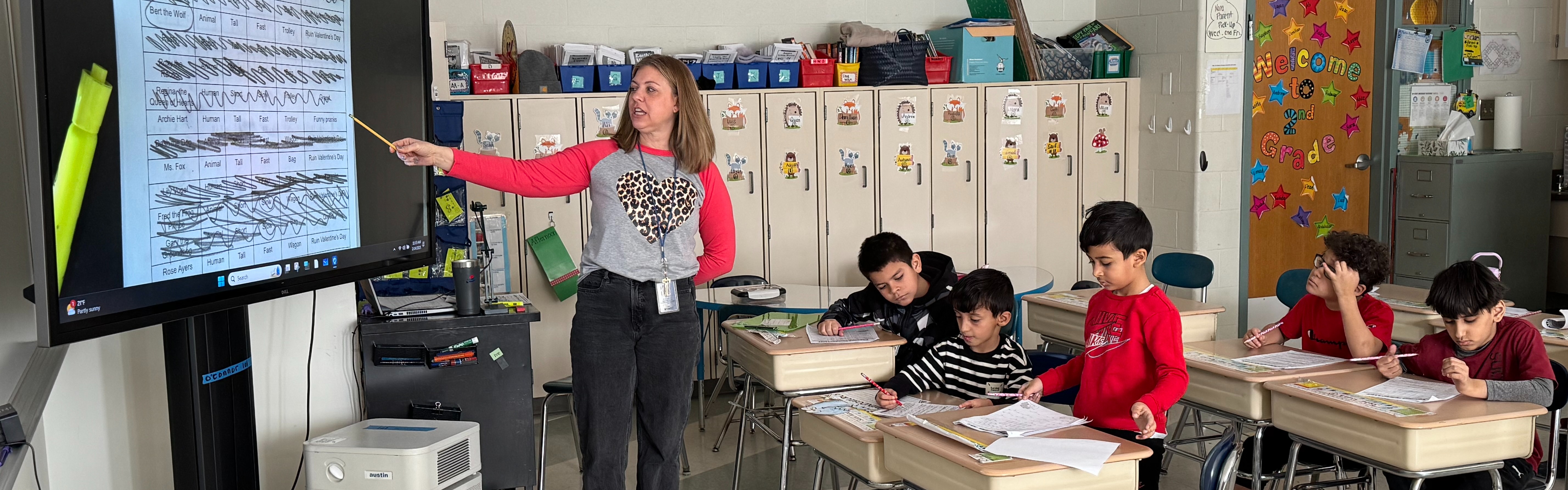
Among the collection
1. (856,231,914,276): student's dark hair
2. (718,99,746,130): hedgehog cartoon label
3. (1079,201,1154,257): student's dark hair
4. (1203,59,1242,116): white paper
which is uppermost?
(1203,59,1242,116): white paper

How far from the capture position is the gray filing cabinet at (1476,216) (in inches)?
231

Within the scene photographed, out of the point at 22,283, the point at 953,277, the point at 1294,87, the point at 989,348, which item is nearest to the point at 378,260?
the point at 22,283

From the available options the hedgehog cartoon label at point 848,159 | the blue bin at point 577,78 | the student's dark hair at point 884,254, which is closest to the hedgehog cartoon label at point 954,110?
the hedgehog cartoon label at point 848,159

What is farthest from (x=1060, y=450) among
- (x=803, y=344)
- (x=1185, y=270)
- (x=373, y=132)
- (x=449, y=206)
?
(x=1185, y=270)

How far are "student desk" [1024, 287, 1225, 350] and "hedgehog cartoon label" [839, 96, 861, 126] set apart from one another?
4.83ft

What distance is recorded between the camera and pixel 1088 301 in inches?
156

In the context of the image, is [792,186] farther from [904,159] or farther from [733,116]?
[904,159]

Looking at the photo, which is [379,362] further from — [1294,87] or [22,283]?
[1294,87]

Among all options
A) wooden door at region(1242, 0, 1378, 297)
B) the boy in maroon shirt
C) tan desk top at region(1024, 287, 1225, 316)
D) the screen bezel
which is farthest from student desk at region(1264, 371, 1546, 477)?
wooden door at region(1242, 0, 1378, 297)

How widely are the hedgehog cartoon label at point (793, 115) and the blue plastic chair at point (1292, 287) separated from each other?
218 cm

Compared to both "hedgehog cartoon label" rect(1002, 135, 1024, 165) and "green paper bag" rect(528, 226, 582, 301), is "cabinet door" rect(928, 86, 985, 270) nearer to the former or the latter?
"hedgehog cartoon label" rect(1002, 135, 1024, 165)

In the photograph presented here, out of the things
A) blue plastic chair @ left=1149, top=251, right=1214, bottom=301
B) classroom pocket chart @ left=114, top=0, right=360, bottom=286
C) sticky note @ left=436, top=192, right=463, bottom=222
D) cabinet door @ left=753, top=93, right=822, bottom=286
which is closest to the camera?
classroom pocket chart @ left=114, top=0, right=360, bottom=286

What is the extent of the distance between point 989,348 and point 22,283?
2128 millimetres

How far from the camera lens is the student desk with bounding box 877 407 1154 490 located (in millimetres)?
2023
